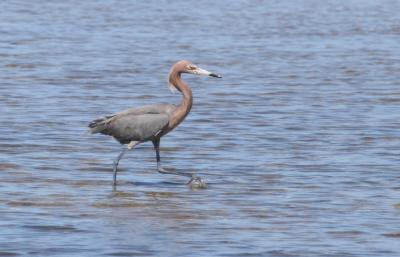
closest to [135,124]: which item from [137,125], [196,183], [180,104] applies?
[137,125]

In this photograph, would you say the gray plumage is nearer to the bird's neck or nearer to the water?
the bird's neck

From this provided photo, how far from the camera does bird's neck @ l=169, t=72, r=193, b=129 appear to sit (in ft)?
47.4

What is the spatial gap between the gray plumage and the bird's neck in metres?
0.08

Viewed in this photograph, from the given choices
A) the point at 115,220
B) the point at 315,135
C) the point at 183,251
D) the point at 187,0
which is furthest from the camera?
the point at 187,0

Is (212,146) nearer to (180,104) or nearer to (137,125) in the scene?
(180,104)

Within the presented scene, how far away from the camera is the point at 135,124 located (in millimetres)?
14305

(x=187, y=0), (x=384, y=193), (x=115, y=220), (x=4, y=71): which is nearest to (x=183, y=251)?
(x=115, y=220)

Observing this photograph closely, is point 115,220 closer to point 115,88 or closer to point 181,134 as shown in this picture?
point 181,134

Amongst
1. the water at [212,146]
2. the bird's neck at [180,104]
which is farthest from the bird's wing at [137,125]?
the water at [212,146]

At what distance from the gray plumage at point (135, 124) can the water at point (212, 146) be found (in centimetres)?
50

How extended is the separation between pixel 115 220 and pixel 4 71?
12993 millimetres

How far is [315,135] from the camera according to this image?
1792 cm

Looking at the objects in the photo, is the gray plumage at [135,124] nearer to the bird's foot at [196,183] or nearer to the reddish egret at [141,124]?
the reddish egret at [141,124]

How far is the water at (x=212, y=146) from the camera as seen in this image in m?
11.8
